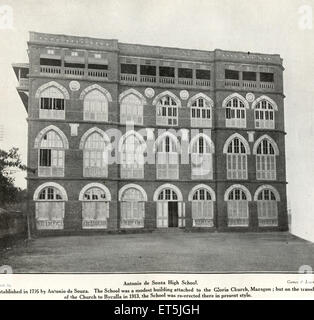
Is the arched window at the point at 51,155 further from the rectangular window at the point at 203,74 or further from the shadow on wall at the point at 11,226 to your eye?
the rectangular window at the point at 203,74

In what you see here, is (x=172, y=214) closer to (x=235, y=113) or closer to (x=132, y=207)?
(x=132, y=207)

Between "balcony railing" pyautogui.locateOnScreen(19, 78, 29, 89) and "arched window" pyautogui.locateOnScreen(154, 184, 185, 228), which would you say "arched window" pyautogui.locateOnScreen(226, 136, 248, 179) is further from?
"balcony railing" pyautogui.locateOnScreen(19, 78, 29, 89)

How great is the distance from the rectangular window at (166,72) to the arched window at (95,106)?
3974 millimetres

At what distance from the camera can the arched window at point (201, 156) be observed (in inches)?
1025

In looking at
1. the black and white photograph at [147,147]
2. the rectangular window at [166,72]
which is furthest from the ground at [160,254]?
the rectangular window at [166,72]

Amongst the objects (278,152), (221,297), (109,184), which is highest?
(278,152)

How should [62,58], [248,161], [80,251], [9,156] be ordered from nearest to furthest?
[80,251] → [9,156] → [62,58] → [248,161]

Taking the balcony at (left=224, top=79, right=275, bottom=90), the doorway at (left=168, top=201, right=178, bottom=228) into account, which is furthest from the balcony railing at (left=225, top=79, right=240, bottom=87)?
the doorway at (left=168, top=201, right=178, bottom=228)

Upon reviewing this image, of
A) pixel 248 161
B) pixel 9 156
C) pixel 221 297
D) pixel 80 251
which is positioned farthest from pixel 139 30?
pixel 248 161

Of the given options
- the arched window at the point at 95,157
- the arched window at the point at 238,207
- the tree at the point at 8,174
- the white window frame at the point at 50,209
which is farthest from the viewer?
the arched window at the point at 238,207

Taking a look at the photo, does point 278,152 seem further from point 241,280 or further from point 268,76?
point 241,280

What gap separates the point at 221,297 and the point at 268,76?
60.1ft

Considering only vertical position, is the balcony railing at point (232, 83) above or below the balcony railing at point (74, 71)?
below

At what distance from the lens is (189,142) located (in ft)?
85.4
